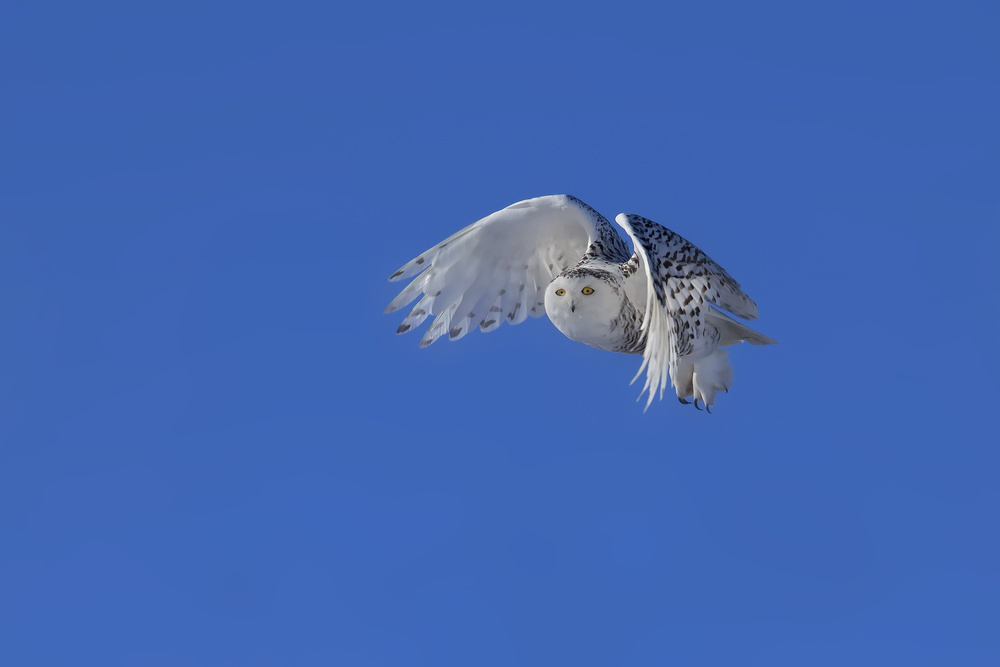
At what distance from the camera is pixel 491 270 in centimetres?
741

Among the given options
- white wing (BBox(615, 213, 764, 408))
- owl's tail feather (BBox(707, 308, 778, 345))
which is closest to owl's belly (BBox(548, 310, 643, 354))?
white wing (BBox(615, 213, 764, 408))

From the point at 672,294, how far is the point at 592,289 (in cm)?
56

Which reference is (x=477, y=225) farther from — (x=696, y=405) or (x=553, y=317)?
(x=696, y=405)

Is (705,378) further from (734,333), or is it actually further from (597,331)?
(597,331)

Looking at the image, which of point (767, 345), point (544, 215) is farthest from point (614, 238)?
point (767, 345)

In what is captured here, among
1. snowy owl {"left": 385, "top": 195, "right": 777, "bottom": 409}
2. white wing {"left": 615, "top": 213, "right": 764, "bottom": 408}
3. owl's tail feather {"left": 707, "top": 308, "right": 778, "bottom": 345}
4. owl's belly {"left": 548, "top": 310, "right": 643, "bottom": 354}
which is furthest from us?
owl's tail feather {"left": 707, "top": 308, "right": 778, "bottom": 345}

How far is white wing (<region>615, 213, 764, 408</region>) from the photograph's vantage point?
19.6 ft

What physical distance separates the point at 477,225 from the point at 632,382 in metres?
1.72

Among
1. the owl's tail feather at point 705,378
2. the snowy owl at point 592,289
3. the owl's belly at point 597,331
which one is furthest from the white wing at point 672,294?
the owl's tail feather at point 705,378

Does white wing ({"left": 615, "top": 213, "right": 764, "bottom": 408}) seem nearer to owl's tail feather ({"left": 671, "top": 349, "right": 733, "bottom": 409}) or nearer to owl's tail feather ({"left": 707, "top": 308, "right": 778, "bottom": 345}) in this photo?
owl's tail feather ({"left": 707, "top": 308, "right": 778, "bottom": 345})

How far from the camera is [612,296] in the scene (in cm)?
646

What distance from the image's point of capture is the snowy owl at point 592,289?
6.15 meters

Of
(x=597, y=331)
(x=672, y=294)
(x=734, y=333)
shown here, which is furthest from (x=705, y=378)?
(x=672, y=294)

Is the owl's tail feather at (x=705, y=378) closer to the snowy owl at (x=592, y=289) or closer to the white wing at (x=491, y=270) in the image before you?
the snowy owl at (x=592, y=289)
